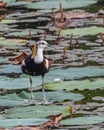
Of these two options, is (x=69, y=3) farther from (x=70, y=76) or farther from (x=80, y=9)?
(x=70, y=76)

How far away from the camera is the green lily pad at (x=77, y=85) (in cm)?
909

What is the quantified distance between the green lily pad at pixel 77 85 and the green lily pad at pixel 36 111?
2.74ft

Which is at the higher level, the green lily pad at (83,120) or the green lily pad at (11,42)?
the green lily pad at (83,120)

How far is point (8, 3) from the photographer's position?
15.9 meters

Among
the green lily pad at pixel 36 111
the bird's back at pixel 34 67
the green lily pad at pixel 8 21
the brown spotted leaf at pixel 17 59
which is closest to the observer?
the green lily pad at pixel 36 111

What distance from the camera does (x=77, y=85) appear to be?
9.17m

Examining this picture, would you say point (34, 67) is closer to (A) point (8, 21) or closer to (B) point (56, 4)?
(A) point (8, 21)

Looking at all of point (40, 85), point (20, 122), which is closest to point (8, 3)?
point (40, 85)

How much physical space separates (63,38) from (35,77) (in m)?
2.70

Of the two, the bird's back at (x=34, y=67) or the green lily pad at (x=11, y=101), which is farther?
the bird's back at (x=34, y=67)

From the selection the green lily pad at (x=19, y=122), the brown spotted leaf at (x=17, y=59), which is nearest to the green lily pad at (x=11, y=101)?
the green lily pad at (x=19, y=122)

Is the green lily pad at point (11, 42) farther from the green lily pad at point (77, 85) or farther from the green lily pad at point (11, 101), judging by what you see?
the green lily pad at point (11, 101)

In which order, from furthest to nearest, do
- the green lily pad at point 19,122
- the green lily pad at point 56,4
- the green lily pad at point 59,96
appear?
1. the green lily pad at point 56,4
2. the green lily pad at point 59,96
3. the green lily pad at point 19,122

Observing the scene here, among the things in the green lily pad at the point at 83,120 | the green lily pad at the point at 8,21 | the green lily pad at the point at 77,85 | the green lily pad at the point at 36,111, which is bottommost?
the green lily pad at the point at 8,21
